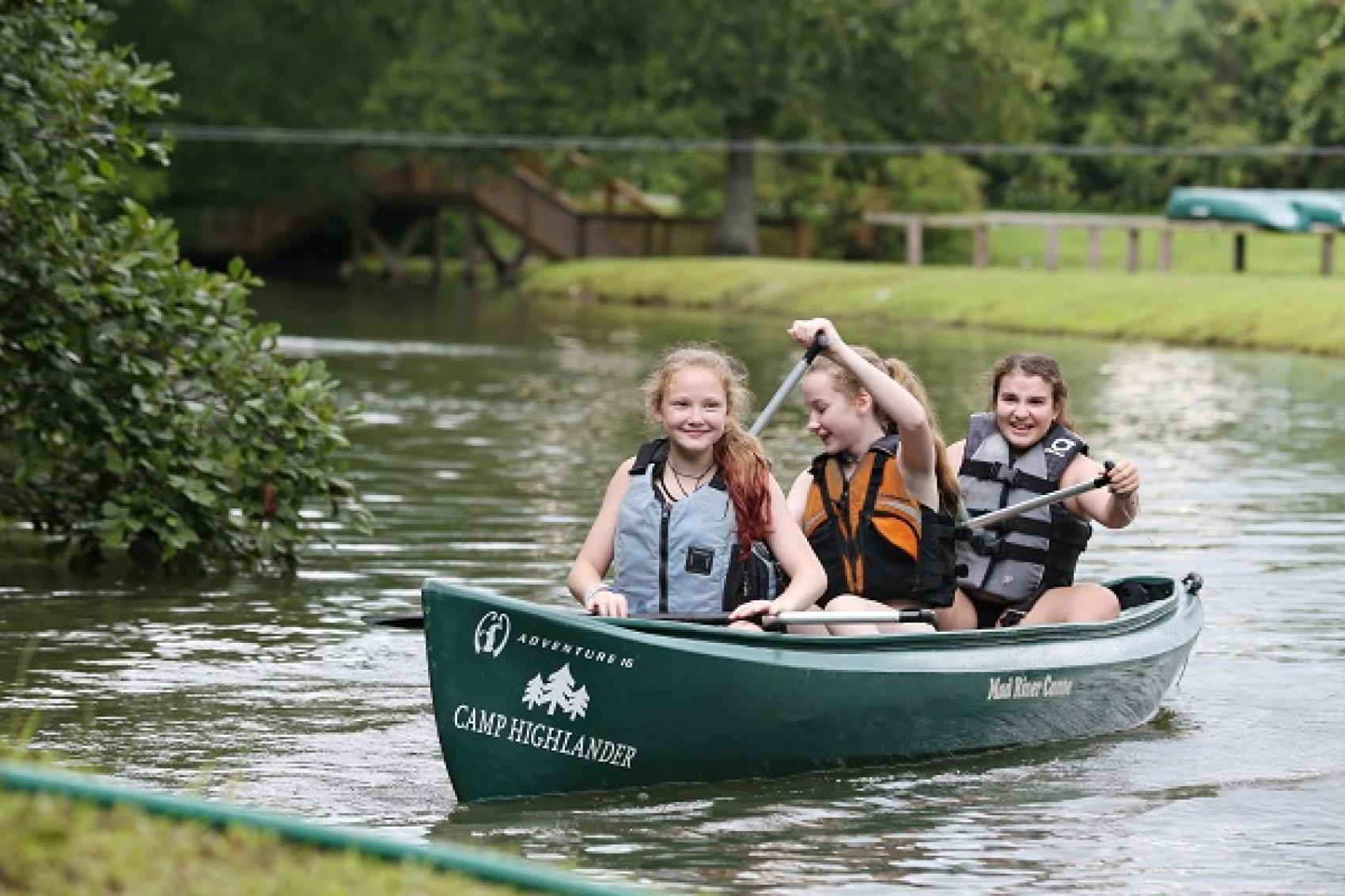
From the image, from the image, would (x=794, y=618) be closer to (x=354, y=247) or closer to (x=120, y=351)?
(x=120, y=351)

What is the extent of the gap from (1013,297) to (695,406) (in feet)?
97.8

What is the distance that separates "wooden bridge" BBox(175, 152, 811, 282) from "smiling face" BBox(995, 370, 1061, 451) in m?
39.5

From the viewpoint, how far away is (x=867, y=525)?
367 inches

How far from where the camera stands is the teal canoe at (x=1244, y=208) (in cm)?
4000

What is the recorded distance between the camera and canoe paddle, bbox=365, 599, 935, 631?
27.6ft

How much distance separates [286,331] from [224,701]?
24105 millimetres

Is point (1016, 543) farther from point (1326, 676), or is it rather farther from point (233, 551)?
point (233, 551)

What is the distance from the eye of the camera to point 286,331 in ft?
111

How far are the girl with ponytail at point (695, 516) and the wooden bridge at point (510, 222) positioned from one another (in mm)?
40729

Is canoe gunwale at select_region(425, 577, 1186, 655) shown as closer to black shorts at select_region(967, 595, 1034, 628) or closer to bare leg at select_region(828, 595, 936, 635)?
bare leg at select_region(828, 595, 936, 635)

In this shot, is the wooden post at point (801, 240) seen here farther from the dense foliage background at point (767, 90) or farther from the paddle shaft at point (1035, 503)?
the paddle shaft at point (1035, 503)

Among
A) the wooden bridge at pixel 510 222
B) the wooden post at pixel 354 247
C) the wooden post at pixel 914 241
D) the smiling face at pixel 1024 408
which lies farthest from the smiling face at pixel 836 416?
the wooden post at pixel 354 247

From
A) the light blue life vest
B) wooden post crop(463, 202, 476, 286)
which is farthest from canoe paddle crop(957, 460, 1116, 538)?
wooden post crop(463, 202, 476, 286)

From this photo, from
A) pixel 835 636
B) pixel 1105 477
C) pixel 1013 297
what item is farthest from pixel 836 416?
pixel 1013 297
